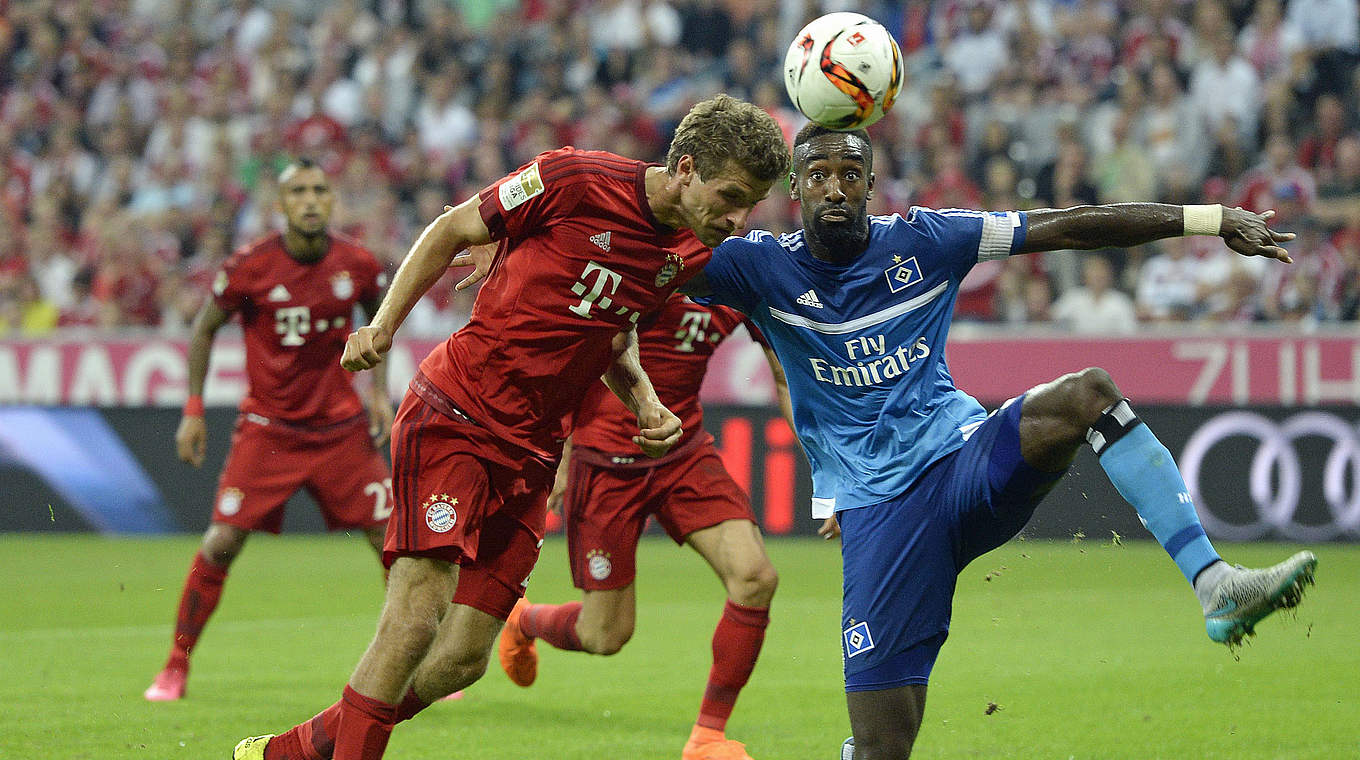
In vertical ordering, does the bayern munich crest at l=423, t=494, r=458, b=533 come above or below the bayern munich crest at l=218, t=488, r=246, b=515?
above

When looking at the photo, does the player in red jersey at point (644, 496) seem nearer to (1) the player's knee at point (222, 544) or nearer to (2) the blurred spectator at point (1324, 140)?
(1) the player's knee at point (222, 544)

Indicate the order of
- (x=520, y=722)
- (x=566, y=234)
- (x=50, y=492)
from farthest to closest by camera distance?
(x=50, y=492) → (x=520, y=722) → (x=566, y=234)

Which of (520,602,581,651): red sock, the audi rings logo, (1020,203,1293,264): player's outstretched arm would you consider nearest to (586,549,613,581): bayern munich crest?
(520,602,581,651): red sock

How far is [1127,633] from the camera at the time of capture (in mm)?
9336

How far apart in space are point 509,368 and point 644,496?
2.17 m

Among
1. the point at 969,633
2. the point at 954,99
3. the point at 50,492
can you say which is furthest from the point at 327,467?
the point at 954,99

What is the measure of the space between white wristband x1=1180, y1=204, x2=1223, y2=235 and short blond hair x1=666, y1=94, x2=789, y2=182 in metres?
1.21

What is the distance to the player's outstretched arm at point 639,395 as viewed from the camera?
5.16 metres

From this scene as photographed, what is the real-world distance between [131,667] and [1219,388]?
9.00m

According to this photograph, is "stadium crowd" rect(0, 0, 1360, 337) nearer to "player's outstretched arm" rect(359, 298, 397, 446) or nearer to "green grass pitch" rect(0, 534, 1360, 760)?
"green grass pitch" rect(0, 534, 1360, 760)

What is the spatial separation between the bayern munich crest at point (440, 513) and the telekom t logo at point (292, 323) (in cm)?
394

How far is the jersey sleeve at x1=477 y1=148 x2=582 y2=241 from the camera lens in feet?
16.1

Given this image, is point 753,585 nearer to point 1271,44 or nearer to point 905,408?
point 905,408

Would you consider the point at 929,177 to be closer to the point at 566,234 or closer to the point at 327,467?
the point at 327,467
